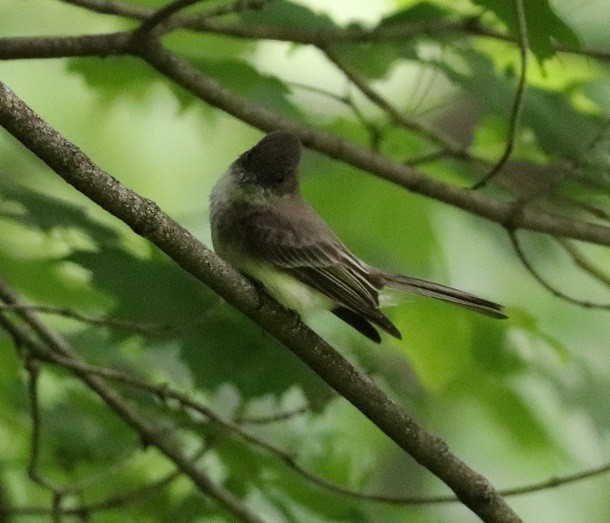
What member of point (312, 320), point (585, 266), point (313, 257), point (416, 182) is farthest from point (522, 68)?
point (312, 320)

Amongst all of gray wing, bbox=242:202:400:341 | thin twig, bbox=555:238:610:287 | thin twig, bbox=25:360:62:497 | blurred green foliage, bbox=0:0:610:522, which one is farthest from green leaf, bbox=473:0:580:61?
thin twig, bbox=25:360:62:497

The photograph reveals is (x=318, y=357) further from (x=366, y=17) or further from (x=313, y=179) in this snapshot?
(x=366, y=17)

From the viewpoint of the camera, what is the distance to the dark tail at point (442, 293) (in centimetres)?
288

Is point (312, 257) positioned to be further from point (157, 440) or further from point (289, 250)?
point (157, 440)

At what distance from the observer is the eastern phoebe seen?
285cm

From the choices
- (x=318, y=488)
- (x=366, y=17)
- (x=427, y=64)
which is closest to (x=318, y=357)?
(x=318, y=488)

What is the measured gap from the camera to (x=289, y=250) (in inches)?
Result: 115

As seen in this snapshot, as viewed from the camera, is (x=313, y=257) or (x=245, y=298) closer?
(x=245, y=298)

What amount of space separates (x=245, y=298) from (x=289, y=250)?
0.65 metres

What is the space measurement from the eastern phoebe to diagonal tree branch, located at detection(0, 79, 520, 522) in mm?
315

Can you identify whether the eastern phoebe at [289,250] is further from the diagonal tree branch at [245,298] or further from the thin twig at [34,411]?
the thin twig at [34,411]

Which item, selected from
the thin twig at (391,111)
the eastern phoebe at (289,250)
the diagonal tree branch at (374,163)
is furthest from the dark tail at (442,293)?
the thin twig at (391,111)

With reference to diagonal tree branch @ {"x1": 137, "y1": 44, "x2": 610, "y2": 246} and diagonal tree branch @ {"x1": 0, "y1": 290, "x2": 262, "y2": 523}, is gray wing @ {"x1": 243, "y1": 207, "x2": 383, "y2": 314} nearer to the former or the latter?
diagonal tree branch @ {"x1": 137, "y1": 44, "x2": 610, "y2": 246}

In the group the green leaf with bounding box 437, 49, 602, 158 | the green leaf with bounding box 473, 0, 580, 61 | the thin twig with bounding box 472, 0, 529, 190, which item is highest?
the green leaf with bounding box 437, 49, 602, 158
